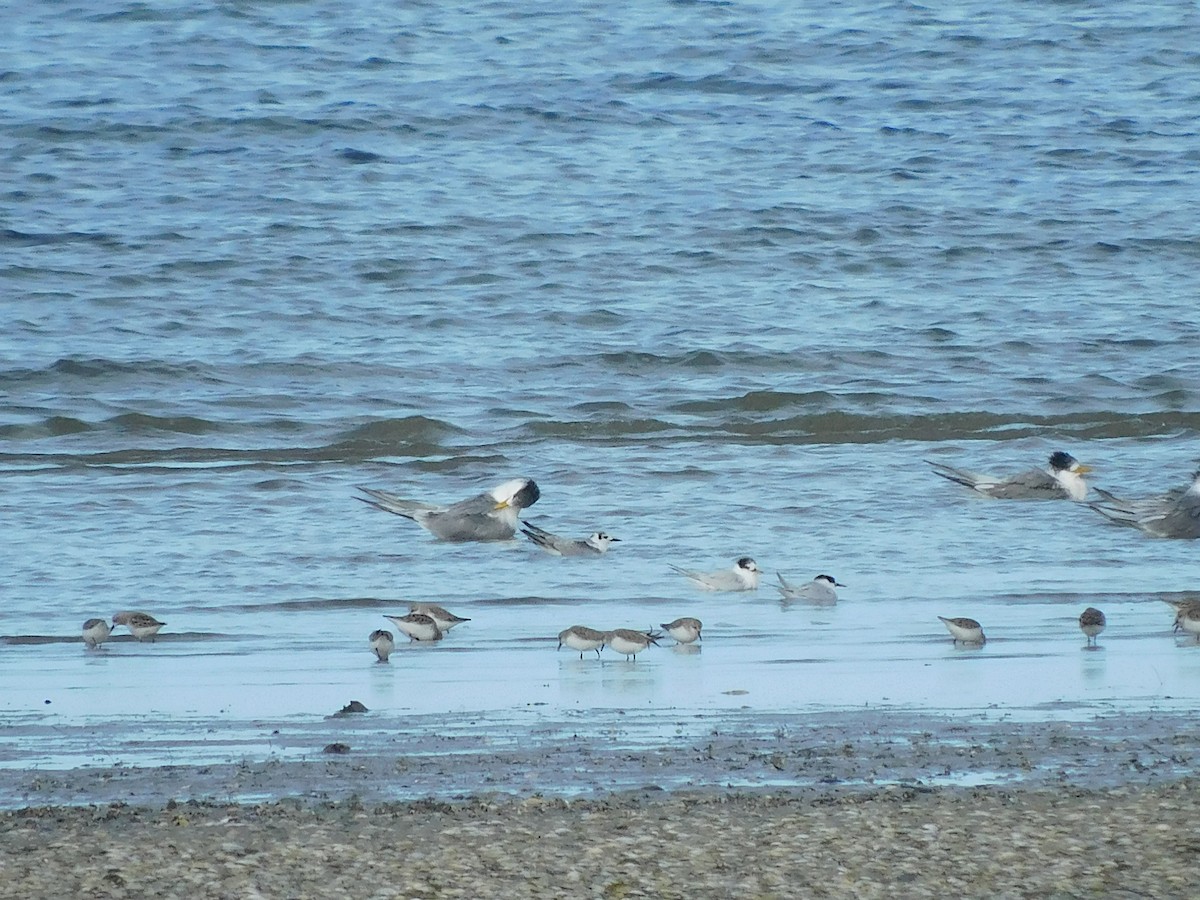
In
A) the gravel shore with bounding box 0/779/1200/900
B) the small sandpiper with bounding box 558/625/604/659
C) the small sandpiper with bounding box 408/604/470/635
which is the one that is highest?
the gravel shore with bounding box 0/779/1200/900

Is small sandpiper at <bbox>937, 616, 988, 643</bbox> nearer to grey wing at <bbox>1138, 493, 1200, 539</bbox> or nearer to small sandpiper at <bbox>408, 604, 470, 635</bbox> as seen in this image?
small sandpiper at <bbox>408, 604, 470, 635</bbox>

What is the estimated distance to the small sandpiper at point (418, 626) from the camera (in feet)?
25.9

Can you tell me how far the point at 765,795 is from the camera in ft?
17.3

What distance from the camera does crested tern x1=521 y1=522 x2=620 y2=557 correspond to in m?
10.2

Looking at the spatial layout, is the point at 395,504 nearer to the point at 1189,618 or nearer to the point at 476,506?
the point at 476,506

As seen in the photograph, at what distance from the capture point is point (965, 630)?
7.70 m

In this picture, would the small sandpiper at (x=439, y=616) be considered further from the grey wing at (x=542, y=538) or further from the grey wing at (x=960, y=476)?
the grey wing at (x=960, y=476)

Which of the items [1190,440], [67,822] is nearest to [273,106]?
[1190,440]

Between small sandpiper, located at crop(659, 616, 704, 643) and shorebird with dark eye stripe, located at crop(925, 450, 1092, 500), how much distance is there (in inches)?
165

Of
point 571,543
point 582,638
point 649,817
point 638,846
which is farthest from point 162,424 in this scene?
point 638,846

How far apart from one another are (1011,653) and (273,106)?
69.7ft

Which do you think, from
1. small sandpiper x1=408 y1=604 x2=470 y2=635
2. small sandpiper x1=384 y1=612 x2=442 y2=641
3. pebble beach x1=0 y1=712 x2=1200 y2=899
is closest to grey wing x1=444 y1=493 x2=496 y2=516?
small sandpiper x1=408 y1=604 x2=470 y2=635

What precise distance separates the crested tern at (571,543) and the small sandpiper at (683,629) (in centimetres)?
236

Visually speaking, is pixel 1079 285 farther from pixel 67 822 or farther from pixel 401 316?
pixel 67 822
